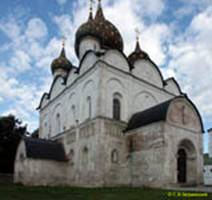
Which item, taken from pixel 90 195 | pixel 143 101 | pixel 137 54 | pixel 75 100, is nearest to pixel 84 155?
pixel 75 100

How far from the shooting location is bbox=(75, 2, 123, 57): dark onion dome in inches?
1060

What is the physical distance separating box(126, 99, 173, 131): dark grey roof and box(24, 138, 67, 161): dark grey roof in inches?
237

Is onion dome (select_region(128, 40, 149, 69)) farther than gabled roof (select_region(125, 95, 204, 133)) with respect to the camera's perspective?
Yes

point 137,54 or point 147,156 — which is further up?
point 137,54

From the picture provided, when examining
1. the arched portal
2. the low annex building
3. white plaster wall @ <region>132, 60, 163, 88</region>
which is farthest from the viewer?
the low annex building

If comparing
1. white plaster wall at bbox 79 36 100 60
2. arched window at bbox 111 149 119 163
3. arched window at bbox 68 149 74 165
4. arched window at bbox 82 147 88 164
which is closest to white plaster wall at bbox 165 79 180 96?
white plaster wall at bbox 79 36 100 60

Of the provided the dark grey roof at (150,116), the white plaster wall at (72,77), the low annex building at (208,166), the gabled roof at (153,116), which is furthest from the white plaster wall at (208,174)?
the white plaster wall at (72,77)

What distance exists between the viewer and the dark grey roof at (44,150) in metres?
22.6

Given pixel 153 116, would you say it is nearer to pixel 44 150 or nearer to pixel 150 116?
pixel 150 116

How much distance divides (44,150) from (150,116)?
27.5 ft

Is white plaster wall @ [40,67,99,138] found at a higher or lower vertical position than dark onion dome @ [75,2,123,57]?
lower

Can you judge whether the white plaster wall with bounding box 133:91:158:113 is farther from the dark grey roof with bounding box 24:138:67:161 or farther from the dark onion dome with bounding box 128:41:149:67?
the dark grey roof with bounding box 24:138:67:161

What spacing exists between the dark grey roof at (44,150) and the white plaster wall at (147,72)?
8.12m

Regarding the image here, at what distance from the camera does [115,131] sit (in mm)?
21156
